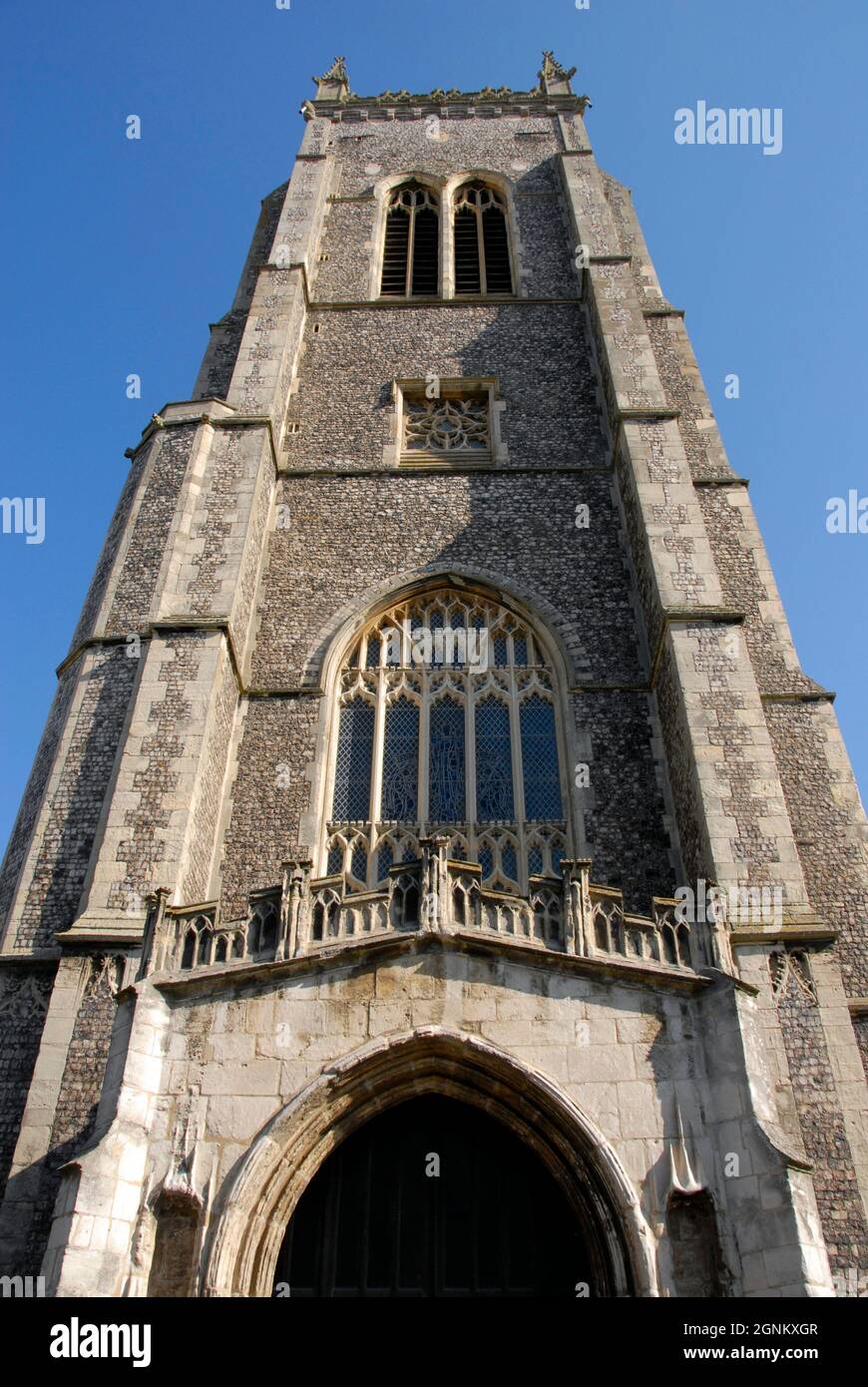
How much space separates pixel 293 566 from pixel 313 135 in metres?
13.2

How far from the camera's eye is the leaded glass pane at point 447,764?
1180cm

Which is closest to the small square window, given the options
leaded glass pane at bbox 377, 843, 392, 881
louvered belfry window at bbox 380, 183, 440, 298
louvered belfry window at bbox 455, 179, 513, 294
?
louvered belfry window at bbox 380, 183, 440, 298

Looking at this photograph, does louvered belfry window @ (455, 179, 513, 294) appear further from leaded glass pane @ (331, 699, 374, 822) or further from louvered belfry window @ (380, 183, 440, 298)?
leaded glass pane @ (331, 699, 374, 822)

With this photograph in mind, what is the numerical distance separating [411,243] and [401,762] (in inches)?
482

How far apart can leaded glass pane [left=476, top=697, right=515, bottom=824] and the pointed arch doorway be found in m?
4.11

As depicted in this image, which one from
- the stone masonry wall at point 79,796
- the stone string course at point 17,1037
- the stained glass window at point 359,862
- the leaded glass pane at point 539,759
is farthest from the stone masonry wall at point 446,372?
the stone string course at point 17,1037

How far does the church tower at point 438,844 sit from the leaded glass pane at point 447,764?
5cm

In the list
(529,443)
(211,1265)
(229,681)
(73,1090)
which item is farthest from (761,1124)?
(529,443)

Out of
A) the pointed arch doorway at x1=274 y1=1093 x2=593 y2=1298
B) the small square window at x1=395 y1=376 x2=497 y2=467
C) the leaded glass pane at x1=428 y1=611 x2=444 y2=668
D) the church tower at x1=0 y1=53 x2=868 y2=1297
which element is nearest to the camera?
the church tower at x1=0 y1=53 x2=868 y2=1297

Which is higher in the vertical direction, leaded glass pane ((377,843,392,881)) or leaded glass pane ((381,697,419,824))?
leaded glass pane ((381,697,419,824))

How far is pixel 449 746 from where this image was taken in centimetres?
1238

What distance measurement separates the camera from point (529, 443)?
50.6 feet

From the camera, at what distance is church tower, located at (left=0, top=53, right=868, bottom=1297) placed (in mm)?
7199
